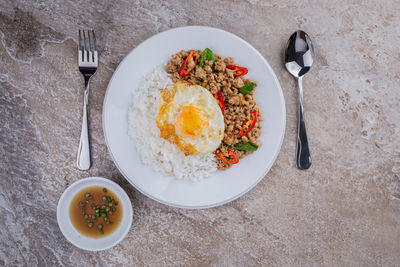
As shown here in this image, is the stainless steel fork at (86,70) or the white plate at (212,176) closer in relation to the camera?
the white plate at (212,176)

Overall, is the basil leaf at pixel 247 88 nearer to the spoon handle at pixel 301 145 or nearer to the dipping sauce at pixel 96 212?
the spoon handle at pixel 301 145

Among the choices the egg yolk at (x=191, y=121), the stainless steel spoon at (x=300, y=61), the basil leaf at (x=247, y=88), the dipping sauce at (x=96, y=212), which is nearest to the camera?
the egg yolk at (x=191, y=121)

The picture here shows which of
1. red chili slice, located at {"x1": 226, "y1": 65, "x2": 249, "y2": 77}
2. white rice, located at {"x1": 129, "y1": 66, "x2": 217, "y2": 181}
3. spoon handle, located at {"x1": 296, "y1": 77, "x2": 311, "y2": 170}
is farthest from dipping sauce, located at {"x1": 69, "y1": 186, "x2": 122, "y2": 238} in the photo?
spoon handle, located at {"x1": 296, "y1": 77, "x2": 311, "y2": 170}

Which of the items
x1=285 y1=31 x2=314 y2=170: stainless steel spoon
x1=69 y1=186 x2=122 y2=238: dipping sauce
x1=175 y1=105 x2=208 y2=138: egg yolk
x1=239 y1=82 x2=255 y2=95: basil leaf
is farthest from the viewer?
x1=285 y1=31 x2=314 y2=170: stainless steel spoon

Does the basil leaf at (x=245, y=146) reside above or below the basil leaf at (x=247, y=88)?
below

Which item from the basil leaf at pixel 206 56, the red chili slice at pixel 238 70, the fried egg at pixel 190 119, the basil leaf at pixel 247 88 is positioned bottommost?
the fried egg at pixel 190 119

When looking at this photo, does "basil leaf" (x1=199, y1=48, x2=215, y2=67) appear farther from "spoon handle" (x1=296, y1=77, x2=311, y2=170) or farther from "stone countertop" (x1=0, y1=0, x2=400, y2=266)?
"spoon handle" (x1=296, y1=77, x2=311, y2=170)

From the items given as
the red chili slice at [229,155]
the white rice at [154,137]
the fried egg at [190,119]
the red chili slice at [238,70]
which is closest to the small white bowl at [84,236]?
the white rice at [154,137]
